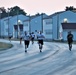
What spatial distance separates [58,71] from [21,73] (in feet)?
5.48

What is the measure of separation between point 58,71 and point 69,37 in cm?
1512

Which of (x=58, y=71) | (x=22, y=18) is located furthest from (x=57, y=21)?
(x=58, y=71)

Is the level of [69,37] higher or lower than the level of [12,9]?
lower

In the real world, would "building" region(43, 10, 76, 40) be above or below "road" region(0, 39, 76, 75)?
above

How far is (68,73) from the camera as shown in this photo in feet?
42.6

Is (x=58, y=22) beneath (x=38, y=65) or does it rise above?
above

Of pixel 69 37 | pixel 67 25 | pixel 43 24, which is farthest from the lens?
pixel 43 24

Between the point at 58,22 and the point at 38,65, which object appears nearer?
the point at 38,65

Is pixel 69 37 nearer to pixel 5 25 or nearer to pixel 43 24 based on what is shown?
pixel 43 24

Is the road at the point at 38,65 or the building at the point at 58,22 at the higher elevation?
the building at the point at 58,22

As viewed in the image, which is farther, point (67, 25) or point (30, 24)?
point (30, 24)

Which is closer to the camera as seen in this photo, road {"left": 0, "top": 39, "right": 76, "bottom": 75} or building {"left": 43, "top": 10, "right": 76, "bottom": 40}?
road {"left": 0, "top": 39, "right": 76, "bottom": 75}

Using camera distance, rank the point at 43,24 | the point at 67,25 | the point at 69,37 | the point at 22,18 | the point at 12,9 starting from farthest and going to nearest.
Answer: the point at 12,9
the point at 22,18
the point at 43,24
the point at 67,25
the point at 69,37

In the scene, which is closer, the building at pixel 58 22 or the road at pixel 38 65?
the road at pixel 38 65
